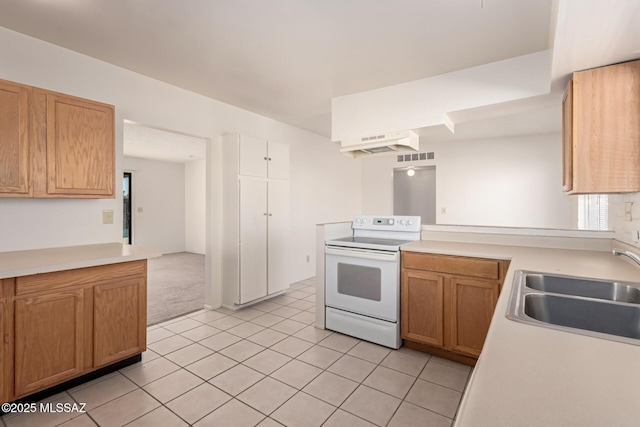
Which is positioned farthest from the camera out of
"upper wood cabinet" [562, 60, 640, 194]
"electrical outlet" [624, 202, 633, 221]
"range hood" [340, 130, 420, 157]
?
"range hood" [340, 130, 420, 157]

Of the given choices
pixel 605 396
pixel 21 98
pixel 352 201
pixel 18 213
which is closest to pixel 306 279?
pixel 352 201

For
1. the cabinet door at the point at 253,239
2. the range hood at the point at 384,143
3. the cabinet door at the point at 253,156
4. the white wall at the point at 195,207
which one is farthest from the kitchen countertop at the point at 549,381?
the white wall at the point at 195,207

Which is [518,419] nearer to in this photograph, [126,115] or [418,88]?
[418,88]

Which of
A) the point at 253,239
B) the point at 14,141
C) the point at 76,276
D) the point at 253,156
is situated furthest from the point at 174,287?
the point at 14,141

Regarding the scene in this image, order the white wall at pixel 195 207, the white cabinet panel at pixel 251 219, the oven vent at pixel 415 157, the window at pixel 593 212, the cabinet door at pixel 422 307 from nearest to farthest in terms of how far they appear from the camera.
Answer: the cabinet door at pixel 422 307 → the window at pixel 593 212 → the white cabinet panel at pixel 251 219 → the oven vent at pixel 415 157 → the white wall at pixel 195 207

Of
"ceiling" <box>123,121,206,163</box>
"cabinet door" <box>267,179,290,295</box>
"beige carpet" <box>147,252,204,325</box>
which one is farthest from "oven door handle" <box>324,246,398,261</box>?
"ceiling" <box>123,121,206,163</box>

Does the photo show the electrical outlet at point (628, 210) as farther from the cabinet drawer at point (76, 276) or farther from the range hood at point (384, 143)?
the cabinet drawer at point (76, 276)

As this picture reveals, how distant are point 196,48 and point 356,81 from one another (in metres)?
1.51

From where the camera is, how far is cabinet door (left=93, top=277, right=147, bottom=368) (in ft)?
6.94

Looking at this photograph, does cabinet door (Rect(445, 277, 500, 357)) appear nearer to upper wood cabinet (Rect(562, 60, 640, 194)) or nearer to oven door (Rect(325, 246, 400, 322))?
oven door (Rect(325, 246, 400, 322))

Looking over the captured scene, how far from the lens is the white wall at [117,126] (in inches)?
88.1

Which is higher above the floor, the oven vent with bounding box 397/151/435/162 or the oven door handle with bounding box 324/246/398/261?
the oven vent with bounding box 397/151/435/162

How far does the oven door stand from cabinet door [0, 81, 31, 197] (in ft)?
7.84

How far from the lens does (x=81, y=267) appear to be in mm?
1993
